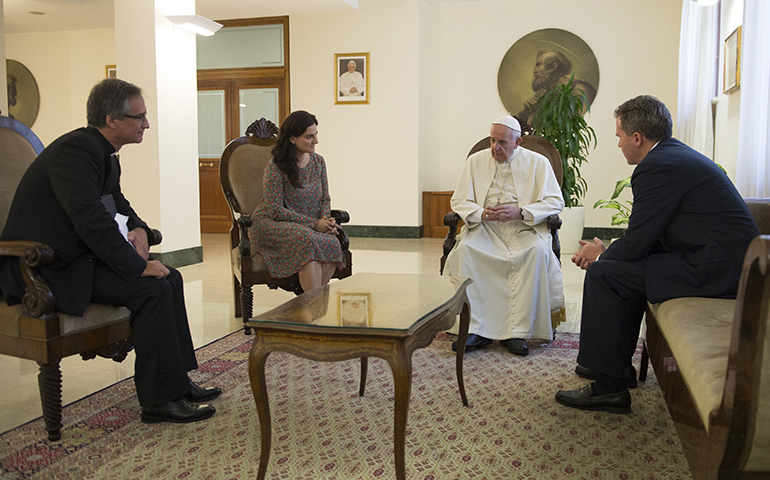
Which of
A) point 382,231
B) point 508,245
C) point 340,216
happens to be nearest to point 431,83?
point 382,231

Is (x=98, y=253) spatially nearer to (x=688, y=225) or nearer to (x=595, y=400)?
(x=595, y=400)

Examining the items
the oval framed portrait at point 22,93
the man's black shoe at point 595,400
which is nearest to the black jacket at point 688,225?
the man's black shoe at point 595,400

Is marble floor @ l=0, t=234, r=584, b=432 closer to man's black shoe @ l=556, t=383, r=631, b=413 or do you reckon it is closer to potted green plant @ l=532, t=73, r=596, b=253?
potted green plant @ l=532, t=73, r=596, b=253

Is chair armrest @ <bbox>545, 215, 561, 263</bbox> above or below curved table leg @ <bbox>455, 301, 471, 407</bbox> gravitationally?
above

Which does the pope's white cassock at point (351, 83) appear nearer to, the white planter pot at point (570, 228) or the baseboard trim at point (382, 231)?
the baseboard trim at point (382, 231)

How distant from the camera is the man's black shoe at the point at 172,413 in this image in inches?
94.2

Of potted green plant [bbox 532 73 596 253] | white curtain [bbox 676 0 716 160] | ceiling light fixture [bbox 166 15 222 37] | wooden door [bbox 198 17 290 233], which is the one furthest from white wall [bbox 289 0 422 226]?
white curtain [bbox 676 0 716 160]

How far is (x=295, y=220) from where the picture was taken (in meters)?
3.69

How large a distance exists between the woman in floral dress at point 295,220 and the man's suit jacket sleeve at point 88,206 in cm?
125

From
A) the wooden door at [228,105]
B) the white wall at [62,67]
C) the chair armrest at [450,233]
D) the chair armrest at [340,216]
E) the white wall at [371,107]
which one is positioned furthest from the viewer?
the white wall at [62,67]

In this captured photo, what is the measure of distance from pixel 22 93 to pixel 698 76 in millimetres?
10615

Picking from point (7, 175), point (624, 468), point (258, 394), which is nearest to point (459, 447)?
point (624, 468)

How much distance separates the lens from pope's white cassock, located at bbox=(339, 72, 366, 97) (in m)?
8.95

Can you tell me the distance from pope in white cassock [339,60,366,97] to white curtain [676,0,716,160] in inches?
168
